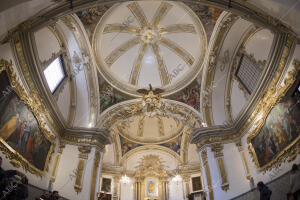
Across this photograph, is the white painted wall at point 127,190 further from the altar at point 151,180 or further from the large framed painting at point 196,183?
the large framed painting at point 196,183

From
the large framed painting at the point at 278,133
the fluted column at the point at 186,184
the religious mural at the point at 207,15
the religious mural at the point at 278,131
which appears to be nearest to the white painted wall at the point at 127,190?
the fluted column at the point at 186,184

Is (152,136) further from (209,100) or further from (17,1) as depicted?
(17,1)

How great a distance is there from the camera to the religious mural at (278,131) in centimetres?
897

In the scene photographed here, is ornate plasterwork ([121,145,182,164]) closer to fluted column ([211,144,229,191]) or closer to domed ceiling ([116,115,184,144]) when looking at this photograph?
domed ceiling ([116,115,184,144])

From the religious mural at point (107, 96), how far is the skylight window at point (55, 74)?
10.5 feet

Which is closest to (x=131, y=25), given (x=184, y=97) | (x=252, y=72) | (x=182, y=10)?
(x=182, y=10)

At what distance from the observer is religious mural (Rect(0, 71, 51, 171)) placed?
813cm

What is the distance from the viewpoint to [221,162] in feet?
43.7

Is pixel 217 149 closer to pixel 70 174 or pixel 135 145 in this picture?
pixel 70 174

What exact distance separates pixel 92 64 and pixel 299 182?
13.0m

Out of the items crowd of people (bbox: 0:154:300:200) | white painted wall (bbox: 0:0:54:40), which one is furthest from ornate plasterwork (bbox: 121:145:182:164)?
white painted wall (bbox: 0:0:54:40)

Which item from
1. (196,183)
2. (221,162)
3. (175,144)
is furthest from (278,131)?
(175,144)

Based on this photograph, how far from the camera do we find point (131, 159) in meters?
22.8

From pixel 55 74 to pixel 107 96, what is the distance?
466 cm
